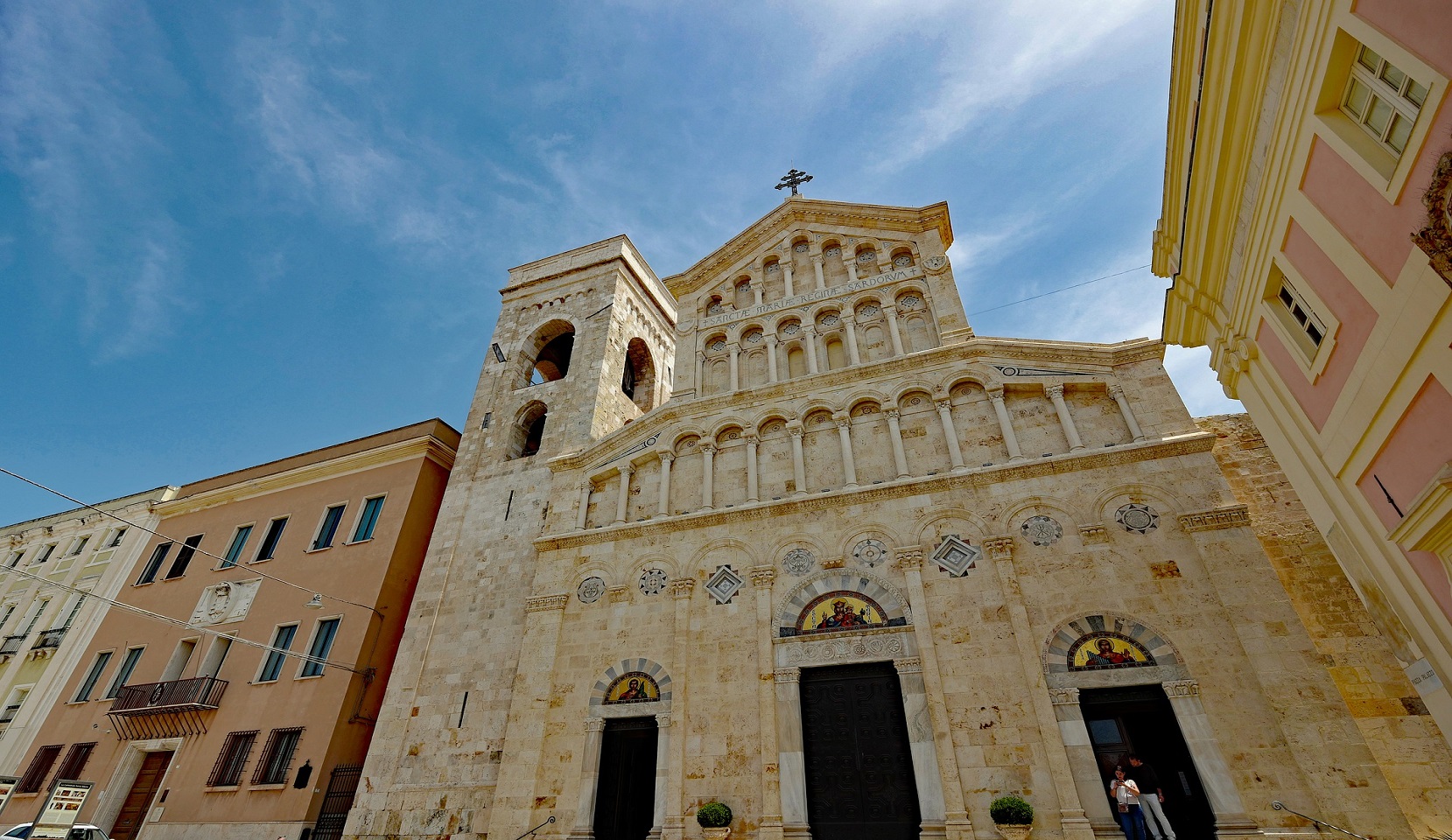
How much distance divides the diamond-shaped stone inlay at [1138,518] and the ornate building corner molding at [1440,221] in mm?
7553

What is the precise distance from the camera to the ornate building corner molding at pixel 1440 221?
551 cm

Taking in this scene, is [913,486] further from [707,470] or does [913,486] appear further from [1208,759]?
[1208,759]

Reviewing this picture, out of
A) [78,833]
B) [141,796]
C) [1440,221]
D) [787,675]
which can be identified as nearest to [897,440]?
[787,675]

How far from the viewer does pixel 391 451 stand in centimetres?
2284

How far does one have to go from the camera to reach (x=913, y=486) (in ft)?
47.0

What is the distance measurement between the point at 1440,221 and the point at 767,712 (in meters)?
11.4

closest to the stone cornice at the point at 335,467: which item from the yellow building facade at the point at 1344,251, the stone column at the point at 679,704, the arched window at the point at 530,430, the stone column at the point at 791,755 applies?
the arched window at the point at 530,430

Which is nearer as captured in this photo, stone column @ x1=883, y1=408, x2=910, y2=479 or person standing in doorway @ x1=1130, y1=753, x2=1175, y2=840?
person standing in doorway @ x1=1130, y1=753, x2=1175, y2=840

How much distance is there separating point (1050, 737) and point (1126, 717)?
129cm

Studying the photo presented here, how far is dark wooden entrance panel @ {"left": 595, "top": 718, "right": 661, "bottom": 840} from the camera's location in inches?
523

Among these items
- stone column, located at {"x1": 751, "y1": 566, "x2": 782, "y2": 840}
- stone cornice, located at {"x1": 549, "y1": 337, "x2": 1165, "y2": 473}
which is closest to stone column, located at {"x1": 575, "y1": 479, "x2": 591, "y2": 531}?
stone cornice, located at {"x1": 549, "y1": 337, "x2": 1165, "y2": 473}

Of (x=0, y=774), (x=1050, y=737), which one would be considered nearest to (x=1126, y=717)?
(x=1050, y=737)

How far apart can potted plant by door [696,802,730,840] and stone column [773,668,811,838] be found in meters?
1.00

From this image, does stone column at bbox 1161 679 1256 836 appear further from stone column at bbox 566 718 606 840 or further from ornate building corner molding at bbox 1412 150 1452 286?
stone column at bbox 566 718 606 840
